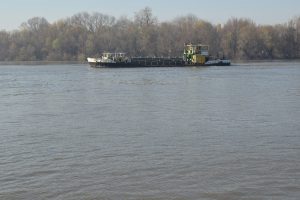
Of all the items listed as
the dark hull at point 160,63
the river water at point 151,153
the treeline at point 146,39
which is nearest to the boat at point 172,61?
the dark hull at point 160,63

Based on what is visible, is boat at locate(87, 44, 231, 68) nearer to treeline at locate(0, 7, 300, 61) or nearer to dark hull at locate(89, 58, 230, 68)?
dark hull at locate(89, 58, 230, 68)

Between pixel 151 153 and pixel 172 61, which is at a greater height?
pixel 172 61

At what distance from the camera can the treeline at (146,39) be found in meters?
Result: 134

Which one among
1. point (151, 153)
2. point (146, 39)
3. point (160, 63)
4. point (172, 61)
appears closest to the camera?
point (151, 153)

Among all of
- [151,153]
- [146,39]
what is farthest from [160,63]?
[151,153]

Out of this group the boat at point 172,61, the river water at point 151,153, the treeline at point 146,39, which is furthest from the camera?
the treeline at point 146,39

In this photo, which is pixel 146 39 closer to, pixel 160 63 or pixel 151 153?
pixel 160 63

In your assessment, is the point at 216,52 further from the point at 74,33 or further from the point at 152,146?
the point at 152,146

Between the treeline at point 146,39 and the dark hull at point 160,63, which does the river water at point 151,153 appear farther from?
the treeline at point 146,39

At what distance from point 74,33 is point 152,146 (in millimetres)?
131807

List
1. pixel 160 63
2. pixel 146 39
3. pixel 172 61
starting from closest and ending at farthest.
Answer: pixel 172 61 < pixel 160 63 < pixel 146 39

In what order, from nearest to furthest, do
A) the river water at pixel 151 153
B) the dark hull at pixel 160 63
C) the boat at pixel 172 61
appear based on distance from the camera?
the river water at pixel 151 153, the boat at pixel 172 61, the dark hull at pixel 160 63

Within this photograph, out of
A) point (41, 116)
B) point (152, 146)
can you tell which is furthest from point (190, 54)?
point (152, 146)

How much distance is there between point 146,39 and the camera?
450 ft
